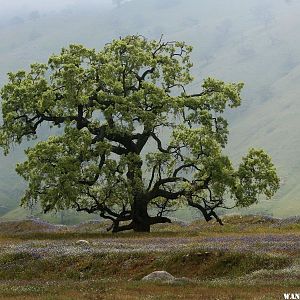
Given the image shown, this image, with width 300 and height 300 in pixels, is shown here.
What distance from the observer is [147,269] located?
3297 centimetres

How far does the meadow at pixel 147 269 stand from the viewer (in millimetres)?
24641

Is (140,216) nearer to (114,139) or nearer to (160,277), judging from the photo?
(114,139)

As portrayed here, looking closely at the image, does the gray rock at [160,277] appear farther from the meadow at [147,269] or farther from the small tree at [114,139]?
the small tree at [114,139]

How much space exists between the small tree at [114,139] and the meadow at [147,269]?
8282 mm

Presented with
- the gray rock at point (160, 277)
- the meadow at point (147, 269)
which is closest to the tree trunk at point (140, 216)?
the meadow at point (147, 269)

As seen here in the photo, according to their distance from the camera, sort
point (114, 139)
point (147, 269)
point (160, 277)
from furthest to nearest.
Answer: point (114, 139) < point (147, 269) < point (160, 277)

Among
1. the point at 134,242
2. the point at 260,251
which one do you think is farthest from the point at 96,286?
the point at 134,242

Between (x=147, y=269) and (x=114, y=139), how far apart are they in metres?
23.2

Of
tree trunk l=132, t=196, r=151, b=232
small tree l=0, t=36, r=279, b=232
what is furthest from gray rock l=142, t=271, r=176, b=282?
tree trunk l=132, t=196, r=151, b=232

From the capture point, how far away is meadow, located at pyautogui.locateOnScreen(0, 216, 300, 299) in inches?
970

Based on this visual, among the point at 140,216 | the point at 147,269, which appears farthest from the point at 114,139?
the point at 147,269

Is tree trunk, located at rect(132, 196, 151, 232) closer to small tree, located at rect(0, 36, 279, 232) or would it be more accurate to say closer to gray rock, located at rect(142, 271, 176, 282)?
small tree, located at rect(0, 36, 279, 232)

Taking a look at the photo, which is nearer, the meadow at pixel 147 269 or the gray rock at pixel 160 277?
the meadow at pixel 147 269

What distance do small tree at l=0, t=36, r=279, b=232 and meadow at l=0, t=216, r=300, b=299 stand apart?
8.28 m
